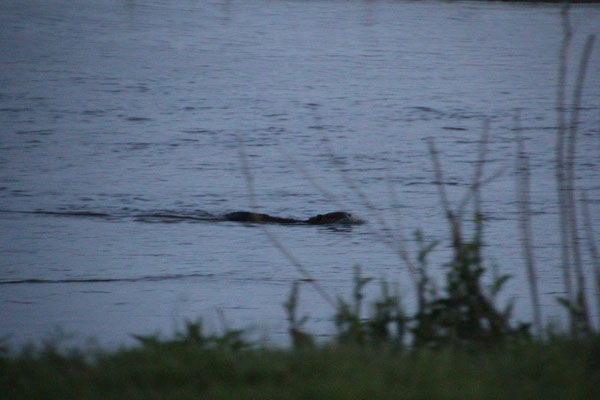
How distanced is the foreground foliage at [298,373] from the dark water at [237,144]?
25.2 inches

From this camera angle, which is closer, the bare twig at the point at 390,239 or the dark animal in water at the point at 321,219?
the bare twig at the point at 390,239

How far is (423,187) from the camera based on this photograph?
24.4 feet

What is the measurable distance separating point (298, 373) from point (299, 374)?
0.04ft

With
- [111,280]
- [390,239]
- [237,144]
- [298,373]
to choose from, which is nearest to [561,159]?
[298,373]

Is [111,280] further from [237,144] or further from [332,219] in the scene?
[237,144]

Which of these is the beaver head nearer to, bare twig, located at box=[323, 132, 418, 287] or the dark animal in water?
the dark animal in water

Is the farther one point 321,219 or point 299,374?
point 321,219

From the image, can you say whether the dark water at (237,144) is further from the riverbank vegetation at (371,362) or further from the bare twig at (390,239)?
the riverbank vegetation at (371,362)

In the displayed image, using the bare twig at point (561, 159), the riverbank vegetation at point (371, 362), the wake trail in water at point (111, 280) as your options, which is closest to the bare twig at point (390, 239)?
the riverbank vegetation at point (371, 362)

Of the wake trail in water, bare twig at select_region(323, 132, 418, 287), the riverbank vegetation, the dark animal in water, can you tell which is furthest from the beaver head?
the riverbank vegetation

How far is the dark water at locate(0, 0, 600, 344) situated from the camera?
17.4ft

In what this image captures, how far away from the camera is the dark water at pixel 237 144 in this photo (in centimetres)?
532

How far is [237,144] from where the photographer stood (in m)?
8.45

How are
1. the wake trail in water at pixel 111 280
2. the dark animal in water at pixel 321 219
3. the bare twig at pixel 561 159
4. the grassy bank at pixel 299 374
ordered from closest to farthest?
the grassy bank at pixel 299 374 → the bare twig at pixel 561 159 → the wake trail in water at pixel 111 280 → the dark animal in water at pixel 321 219
